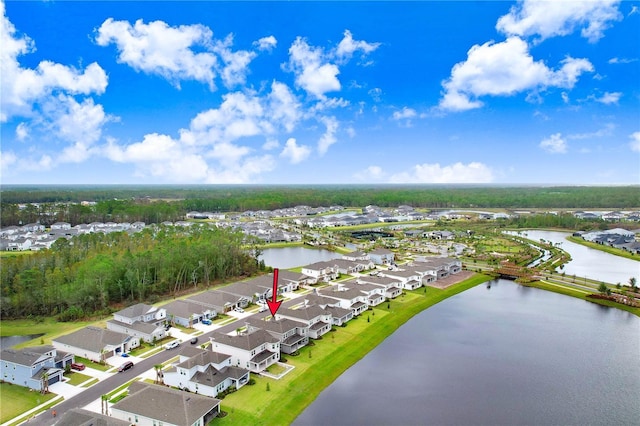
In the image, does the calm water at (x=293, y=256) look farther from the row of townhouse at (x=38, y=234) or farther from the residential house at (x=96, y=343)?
the residential house at (x=96, y=343)

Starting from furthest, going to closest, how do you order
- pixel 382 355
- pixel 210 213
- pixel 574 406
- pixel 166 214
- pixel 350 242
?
1. pixel 210 213
2. pixel 166 214
3. pixel 350 242
4. pixel 382 355
5. pixel 574 406

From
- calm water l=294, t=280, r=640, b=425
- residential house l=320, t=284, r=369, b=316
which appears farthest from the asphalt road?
residential house l=320, t=284, r=369, b=316

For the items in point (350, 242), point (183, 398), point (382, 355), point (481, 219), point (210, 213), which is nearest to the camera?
point (183, 398)

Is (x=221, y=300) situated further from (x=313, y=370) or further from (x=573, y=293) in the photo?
(x=573, y=293)

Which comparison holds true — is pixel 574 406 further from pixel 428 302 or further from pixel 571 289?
pixel 571 289

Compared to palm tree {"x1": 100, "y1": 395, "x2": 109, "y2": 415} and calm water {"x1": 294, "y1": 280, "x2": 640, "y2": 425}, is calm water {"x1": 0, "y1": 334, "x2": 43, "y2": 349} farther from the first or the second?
calm water {"x1": 294, "y1": 280, "x2": 640, "y2": 425}

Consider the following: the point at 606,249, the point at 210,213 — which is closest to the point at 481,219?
the point at 606,249
